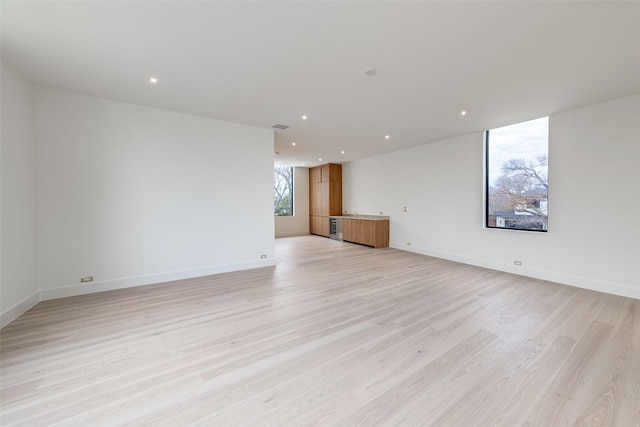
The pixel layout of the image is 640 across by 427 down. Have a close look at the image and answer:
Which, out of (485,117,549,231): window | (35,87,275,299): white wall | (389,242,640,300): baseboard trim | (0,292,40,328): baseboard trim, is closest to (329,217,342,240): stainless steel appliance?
(389,242,640,300): baseboard trim

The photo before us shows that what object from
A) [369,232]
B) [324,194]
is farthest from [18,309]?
[324,194]

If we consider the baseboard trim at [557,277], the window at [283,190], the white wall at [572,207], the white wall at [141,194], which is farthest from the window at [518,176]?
the window at [283,190]

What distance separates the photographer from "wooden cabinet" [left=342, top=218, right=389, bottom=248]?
24.6 ft

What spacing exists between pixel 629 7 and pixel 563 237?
11.6 feet

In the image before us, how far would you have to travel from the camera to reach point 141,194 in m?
4.10

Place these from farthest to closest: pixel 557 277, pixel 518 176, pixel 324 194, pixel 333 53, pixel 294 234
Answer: pixel 294 234
pixel 324 194
pixel 518 176
pixel 557 277
pixel 333 53

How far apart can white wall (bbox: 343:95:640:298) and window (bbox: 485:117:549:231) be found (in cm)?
15

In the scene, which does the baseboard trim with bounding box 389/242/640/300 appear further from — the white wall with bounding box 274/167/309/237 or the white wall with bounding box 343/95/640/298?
the white wall with bounding box 274/167/309/237

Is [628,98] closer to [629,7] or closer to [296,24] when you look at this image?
[629,7]

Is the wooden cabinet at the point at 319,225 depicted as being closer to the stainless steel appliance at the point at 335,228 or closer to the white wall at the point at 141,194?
the stainless steel appliance at the point at 335,228

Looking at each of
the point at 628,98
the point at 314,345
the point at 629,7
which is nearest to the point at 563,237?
the point at 628,98

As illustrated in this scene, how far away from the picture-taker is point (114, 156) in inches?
153

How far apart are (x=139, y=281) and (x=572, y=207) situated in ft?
24.2

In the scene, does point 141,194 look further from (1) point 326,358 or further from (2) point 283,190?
(2) point 283,190
